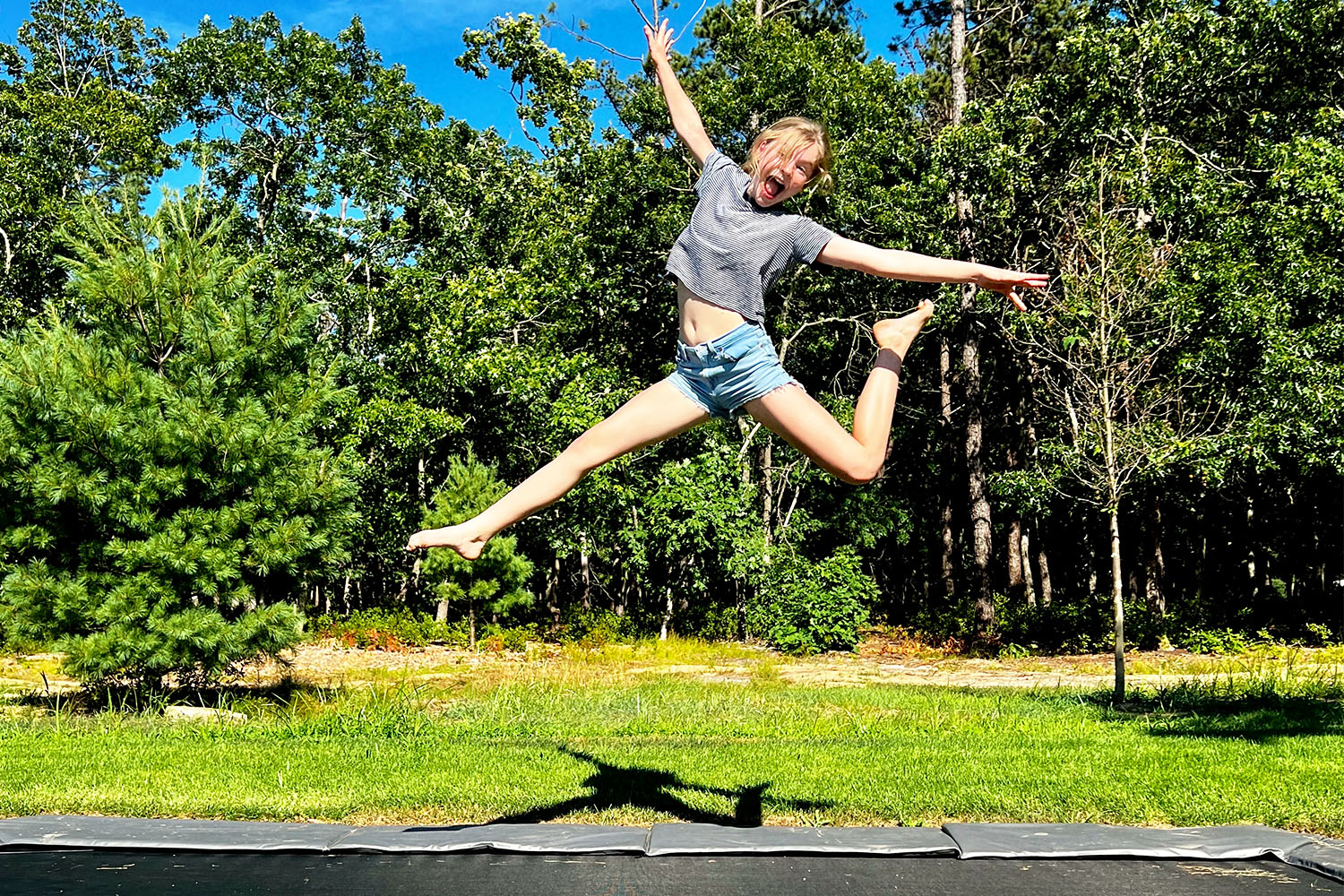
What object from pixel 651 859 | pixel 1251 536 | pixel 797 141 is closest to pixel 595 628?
pixel 651 859

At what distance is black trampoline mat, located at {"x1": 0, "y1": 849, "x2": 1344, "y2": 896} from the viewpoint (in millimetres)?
3430

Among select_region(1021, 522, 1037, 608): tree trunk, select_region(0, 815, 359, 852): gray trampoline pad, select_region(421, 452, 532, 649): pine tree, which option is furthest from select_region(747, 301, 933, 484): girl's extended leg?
select_region(1021, 522, 1037, 608): tree trunk

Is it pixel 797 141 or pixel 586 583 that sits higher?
pixel 797 141

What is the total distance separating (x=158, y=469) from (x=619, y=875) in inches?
211

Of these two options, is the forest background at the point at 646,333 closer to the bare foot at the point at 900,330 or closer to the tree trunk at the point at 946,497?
the tree trunk at the point at 946,497

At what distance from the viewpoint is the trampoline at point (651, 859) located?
137 inches

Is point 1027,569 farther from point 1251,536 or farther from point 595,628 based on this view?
point 595,628

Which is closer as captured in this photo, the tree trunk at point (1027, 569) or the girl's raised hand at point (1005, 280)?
the girl's raised hand at point (1005, 280)

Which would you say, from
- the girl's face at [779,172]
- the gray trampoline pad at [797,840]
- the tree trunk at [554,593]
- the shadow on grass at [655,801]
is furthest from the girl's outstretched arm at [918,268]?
the tree trunk at [554,593]

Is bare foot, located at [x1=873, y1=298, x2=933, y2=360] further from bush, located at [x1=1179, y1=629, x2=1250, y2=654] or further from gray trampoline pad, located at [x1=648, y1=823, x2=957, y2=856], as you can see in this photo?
bush, located at [x1=1179, y1=629, x2=1250, y2=654]

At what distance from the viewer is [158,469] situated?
24.7 feet

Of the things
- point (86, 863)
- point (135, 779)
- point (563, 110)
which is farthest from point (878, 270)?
point (563, 110)

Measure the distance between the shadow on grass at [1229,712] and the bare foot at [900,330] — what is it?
4.55 m

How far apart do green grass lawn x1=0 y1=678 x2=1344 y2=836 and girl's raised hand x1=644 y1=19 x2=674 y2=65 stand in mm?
2972
